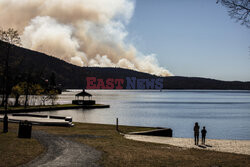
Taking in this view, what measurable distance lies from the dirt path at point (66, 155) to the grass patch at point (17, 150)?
48cm

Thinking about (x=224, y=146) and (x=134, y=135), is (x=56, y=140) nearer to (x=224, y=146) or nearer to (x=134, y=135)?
(x=134, y=135)

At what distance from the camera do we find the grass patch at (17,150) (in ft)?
50.6

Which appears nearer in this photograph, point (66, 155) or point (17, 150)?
point (66, 155)

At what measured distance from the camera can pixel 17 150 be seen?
18141 mm

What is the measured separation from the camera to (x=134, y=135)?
30.2 meters

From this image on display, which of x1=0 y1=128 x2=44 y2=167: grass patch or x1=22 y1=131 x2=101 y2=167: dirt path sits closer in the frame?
x1=22 y1=131 x2=101 y2=167: dirt path

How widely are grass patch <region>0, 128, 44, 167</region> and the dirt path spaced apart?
1.57 feet

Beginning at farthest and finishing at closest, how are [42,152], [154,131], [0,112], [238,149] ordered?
[0,112] → [154,131] → [238,149] → [42,152]

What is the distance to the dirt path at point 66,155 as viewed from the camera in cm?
1515

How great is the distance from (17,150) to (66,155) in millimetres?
3024

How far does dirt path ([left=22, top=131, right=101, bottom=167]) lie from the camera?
15.1 meters

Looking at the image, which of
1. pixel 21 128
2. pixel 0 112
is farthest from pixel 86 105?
pixel 21 128

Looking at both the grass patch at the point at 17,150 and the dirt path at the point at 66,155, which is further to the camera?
the grass patch at the point at 17,150

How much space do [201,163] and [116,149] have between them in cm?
562
